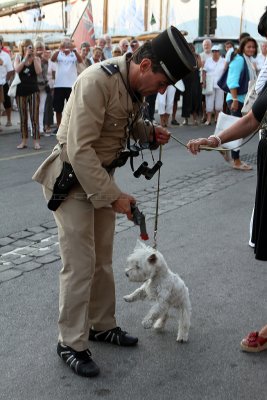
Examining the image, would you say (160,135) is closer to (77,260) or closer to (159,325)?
(77,260)

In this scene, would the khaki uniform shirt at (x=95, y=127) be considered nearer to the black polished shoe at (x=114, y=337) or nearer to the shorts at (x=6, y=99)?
the black polished shoe at (x=114, y=337)

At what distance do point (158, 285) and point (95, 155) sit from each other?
1101 mm

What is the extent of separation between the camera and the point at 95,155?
304 centimetres

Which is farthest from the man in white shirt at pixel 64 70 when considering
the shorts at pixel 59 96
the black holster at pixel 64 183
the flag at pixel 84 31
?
the black holster at pixel 64 183

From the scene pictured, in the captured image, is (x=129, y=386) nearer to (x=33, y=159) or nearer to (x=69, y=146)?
(x=69, y=146)

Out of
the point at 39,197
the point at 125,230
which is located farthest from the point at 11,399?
the point at 39,197

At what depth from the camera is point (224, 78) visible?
9.92 m

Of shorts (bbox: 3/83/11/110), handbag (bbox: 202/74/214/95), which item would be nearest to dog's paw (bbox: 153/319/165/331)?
shorts (bbox: 3/83/11/110)

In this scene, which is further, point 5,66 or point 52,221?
point 5,66

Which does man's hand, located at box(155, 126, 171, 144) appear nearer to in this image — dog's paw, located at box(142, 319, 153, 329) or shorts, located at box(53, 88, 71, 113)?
dog's paw, located at box(142, 319, 153, 329)

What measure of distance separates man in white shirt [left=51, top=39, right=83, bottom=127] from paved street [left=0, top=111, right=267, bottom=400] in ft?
18.3

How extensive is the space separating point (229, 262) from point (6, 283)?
2.04 metres

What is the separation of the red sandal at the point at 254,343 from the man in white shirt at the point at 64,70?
10181mm

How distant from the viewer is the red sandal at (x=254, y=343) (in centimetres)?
359
